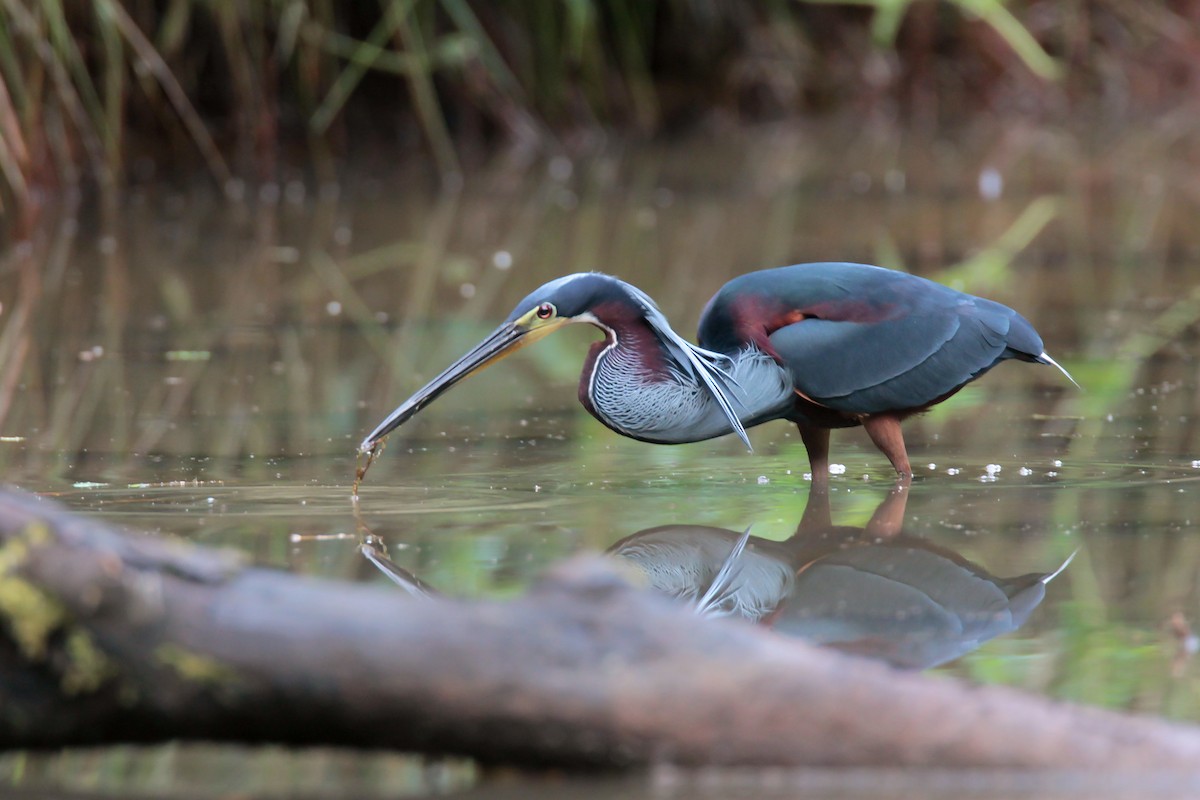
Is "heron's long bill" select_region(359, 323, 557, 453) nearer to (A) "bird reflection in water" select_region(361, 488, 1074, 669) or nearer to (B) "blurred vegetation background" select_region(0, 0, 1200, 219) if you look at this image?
(A) "bird reflection in water" select_region(361, 488, 1074, 669)

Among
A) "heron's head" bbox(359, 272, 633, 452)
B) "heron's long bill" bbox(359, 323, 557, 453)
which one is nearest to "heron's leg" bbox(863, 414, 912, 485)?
"heron's head" bbox(359, 272, 633, 452)

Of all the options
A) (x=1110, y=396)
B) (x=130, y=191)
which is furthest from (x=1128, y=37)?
(x=1110, y=396)

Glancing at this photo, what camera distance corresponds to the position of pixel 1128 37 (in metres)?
17.9

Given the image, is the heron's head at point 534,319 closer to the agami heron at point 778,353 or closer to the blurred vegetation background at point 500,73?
the agami heron at point 778,353

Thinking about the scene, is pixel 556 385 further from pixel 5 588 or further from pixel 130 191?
pixel 130 191

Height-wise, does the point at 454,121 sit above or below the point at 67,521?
above

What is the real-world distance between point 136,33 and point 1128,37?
38.0ft

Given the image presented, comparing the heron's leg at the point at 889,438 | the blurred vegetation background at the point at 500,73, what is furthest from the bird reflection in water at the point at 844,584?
the blurred vegetation background at the point at 500,73

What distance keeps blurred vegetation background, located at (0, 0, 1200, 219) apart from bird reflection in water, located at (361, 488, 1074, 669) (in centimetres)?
523

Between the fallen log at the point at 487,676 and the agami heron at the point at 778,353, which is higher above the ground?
the agami heron at the point at 778,353

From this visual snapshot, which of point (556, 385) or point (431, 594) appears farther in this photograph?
point (556, 385)

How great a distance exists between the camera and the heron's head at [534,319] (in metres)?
4.95

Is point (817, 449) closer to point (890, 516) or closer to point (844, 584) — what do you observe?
point (890, 516)

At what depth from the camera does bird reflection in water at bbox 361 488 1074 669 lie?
3.74 meters
